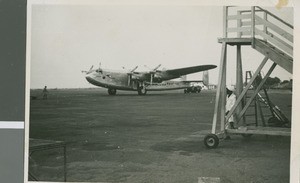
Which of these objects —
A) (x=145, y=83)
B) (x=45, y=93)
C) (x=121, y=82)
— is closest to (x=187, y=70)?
(x=145, y=83)

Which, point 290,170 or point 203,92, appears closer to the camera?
point 290,170

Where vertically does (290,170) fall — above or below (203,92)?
below

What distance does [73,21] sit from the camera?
2.21 meters

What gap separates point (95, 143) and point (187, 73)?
1.89 feet

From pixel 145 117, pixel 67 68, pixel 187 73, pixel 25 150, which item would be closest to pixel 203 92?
pixel 187 73

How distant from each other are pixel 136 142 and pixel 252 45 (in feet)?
2.51

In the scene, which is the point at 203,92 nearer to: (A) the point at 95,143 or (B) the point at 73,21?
(A) the point at 95,143

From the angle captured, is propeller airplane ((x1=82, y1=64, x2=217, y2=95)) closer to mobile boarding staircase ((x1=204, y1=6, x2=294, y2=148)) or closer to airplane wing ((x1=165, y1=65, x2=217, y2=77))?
airplane wing ((x1=165, y1=65, x2=217, y2=77))

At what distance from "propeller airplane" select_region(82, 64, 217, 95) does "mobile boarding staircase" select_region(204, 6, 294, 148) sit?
6.1 inches

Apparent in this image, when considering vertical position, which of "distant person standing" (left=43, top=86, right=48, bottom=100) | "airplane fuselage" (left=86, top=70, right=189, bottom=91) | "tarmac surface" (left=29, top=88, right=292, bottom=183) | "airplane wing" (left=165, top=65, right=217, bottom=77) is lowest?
"tarmac surface" (left=29, top=88, right=292, bottom=183)

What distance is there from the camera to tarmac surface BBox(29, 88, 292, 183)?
2.19 m

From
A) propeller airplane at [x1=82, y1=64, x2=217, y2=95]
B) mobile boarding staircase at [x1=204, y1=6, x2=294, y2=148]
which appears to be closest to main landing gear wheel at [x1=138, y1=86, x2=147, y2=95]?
propeller airplane at [x1=82, y1=64, x2=217, y2=95]

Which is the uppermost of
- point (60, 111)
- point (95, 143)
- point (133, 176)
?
point (60, 111)

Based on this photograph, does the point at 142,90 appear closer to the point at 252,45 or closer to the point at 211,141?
the point at 211,141
